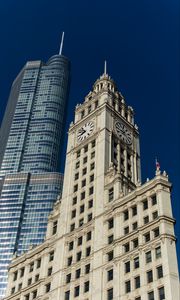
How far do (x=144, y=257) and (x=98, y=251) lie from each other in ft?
36.6

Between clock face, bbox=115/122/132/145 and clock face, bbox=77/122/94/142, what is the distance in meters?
6.15

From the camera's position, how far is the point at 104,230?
89125mm

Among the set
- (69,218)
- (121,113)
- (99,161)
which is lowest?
(69,218)

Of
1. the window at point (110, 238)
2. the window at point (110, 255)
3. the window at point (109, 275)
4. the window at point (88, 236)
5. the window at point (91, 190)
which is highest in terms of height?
the window at point (91, 190)

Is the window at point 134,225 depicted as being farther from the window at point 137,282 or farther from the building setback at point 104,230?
the window at point 137,282

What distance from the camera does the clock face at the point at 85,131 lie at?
114125 mm

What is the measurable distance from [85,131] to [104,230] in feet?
109

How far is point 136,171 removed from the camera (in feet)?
363

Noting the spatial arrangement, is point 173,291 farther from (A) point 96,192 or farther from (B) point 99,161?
(B) point 99,161

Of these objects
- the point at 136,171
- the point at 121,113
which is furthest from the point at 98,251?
the point at 121,113

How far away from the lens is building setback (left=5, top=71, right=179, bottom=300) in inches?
3031

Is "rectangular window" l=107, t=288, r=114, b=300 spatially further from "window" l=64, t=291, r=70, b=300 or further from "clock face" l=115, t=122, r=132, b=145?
"clock face" l=115, t=122, r=132, b=145

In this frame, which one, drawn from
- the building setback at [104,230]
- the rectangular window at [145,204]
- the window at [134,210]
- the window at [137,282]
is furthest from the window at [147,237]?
the window at [137,282]

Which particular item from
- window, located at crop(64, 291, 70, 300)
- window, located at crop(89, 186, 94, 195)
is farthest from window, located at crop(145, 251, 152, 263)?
window, located at crop(89, 186, 94, 195)
